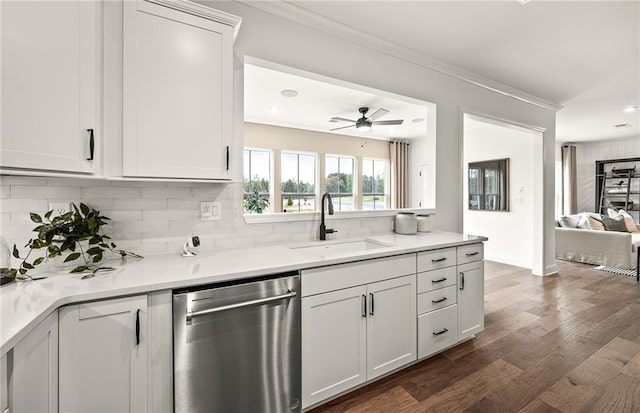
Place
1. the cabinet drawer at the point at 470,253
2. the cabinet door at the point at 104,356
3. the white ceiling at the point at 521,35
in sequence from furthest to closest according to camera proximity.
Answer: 1. the cabinet drawer at the point at 470,253
2. the white ceiling at the point at 521,35
3. the cabinet door at the point at 104,356

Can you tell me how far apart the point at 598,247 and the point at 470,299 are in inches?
174

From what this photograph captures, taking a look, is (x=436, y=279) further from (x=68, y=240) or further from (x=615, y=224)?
(x=615, y=224)

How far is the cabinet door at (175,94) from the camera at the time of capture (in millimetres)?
1506

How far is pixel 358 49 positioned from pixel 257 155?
4.10 meters

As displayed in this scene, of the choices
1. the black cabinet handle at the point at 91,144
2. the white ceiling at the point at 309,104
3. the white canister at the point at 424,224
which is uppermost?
the white ceiling at the point at 309,104

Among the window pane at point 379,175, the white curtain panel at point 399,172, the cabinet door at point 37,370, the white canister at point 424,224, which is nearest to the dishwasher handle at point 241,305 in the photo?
the cabinet door at point 37,370

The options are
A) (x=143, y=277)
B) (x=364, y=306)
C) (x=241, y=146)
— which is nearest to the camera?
(x=143, y=277)

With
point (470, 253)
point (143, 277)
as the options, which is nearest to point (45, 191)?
point (143, 277)

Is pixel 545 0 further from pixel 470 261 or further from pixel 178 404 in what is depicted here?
pixel 178 404

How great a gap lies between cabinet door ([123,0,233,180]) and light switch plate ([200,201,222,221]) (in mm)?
338

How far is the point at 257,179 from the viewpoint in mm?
6406

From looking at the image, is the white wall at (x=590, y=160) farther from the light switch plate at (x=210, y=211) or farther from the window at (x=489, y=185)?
the light switch plate at (x=210, y=211)

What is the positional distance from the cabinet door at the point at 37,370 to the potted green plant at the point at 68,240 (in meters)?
0.33

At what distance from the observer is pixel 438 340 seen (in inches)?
89.1
